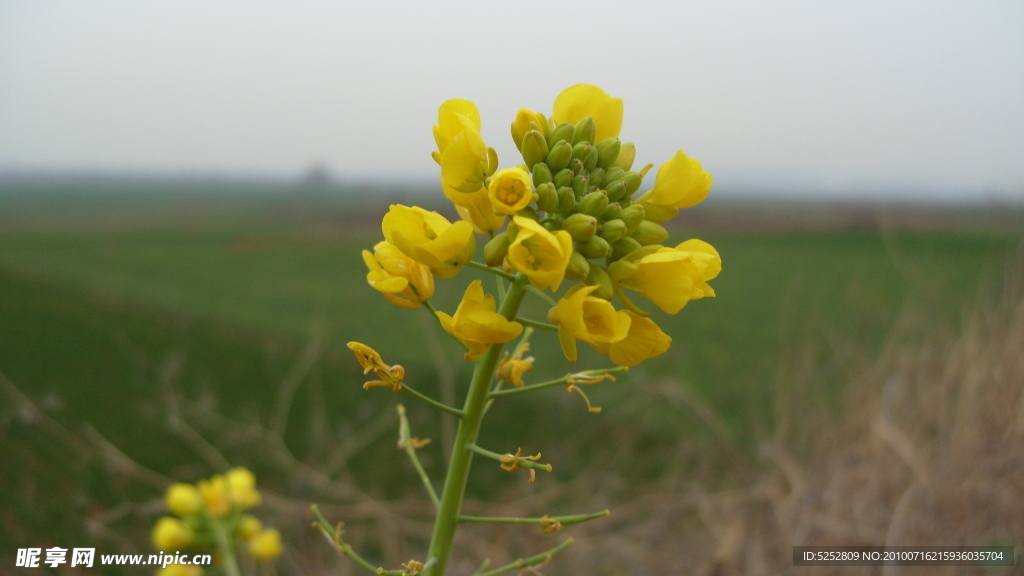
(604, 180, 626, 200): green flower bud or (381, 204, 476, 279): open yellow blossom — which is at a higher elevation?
(604, 180, 626, 200): green flower bud

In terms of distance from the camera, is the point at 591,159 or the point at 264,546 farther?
the point at 264,546

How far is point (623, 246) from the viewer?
75 cm

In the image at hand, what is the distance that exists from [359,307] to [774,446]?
11.0 feet

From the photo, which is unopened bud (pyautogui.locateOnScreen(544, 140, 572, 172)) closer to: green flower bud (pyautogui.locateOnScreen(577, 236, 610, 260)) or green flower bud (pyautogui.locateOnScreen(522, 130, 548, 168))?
green flower bud (pyautogui.locateOnScreen(522, 130, 548, 168))

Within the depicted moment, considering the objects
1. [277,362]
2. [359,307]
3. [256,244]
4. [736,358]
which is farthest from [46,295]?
[736,358]

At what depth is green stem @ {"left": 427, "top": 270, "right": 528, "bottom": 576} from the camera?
752mm

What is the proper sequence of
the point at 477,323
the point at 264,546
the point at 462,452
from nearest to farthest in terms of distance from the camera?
the point at 477,323 → the point at 462,452 → the point at 264,546

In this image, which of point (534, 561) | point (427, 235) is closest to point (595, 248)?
point (427, 235)

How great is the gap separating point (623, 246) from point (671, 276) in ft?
0.28

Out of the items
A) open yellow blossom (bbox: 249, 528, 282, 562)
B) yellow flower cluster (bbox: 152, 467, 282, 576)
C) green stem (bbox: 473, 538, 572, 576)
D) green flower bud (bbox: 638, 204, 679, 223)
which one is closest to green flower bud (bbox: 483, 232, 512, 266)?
green flower bud (bbox: 638, 204, 679, 223)

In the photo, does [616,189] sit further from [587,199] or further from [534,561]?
[534,561]

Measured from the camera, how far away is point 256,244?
6.90m

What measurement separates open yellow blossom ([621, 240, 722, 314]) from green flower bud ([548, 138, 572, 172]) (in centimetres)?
15

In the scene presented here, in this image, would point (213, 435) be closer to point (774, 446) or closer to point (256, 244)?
point (774, 446)
